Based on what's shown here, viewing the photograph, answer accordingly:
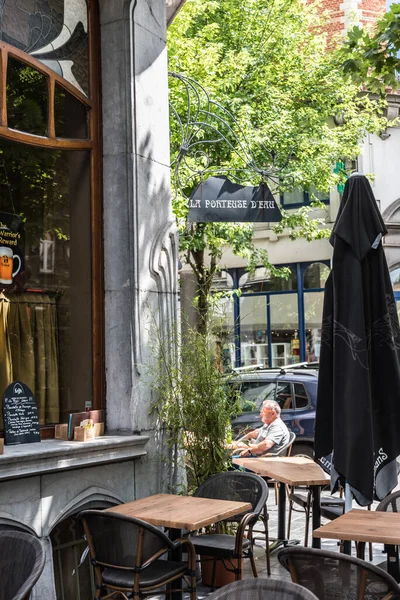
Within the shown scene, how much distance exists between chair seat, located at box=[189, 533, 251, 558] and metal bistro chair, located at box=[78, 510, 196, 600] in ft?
2.96

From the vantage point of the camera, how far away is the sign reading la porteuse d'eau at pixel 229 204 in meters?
8.20

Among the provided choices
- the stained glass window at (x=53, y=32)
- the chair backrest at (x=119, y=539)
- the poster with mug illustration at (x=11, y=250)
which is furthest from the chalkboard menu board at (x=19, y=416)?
the stained glass window at (x=53, y=32)

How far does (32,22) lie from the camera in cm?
622

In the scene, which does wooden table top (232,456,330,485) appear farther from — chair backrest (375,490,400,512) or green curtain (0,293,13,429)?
green curtain (0,293,13,429)

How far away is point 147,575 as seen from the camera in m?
5.04

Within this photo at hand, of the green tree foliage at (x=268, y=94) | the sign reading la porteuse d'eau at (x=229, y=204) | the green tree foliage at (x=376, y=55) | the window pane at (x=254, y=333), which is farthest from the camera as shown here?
the window pane at (x=254, y=333)

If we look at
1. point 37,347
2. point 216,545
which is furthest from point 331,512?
point 37,347

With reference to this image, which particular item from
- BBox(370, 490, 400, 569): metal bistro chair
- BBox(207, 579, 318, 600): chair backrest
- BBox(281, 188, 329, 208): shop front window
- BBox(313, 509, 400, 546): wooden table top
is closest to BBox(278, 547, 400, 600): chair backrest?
BBox(207, 579, 318, 600): chair backrest

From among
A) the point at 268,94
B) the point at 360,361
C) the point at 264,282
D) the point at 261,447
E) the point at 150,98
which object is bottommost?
the point at 261,447

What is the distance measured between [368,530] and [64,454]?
2.24 metres

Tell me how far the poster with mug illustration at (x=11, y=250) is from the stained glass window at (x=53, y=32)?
52.9 inches

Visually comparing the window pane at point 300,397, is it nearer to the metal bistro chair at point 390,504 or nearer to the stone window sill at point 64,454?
the stone window sill at point 64,454

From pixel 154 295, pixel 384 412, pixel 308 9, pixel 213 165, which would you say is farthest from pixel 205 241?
pixel 384 412

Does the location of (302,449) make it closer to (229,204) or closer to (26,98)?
(229,204)
